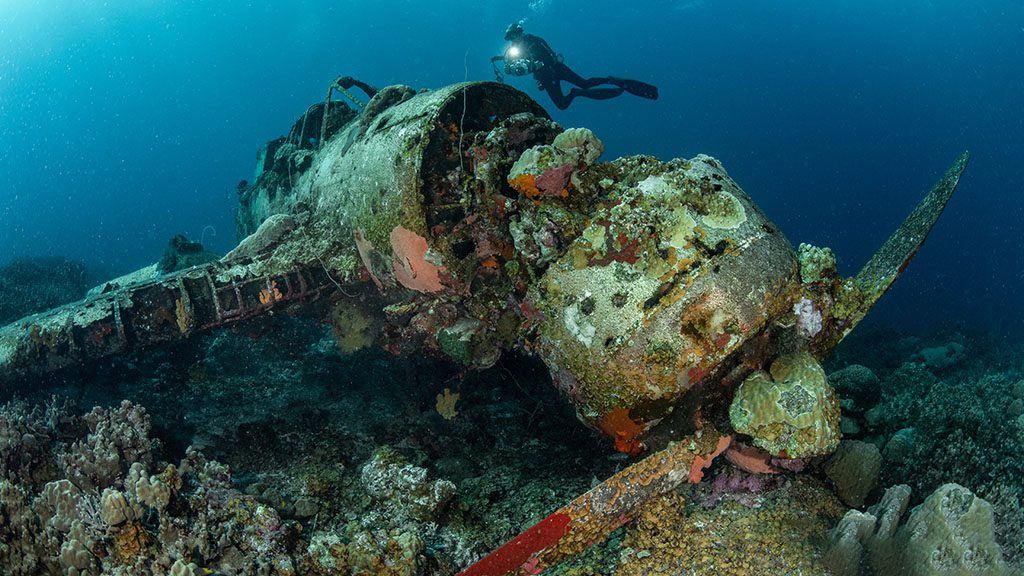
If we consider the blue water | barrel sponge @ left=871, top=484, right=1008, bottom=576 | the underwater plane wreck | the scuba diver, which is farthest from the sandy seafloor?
the blue water

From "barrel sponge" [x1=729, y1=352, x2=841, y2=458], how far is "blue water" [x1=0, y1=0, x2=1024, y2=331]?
3084 inches

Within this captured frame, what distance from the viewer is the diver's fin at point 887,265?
3.57m

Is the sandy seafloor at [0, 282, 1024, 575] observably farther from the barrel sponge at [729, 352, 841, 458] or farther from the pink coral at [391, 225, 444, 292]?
the pink coral at [391, 225, 444, 292]

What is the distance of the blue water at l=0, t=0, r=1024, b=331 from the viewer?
81.9 meters

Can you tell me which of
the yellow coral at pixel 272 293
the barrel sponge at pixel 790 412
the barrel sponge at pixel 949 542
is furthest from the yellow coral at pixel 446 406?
the barrel sponge at pixel 949 542

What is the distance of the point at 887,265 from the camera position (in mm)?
3650

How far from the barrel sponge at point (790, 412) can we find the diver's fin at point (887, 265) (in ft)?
1.83

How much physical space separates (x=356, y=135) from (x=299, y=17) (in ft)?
361

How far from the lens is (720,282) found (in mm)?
3262

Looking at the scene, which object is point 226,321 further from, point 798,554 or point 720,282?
point 798,554

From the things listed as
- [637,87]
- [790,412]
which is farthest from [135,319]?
[637,87]

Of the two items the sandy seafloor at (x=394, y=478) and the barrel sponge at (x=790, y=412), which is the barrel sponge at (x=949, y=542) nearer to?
the sandy seafloor at (x=394, y=478)

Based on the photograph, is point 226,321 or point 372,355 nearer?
point 226,321

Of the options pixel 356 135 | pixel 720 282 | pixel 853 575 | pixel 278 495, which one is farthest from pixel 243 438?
pixel 853 575
